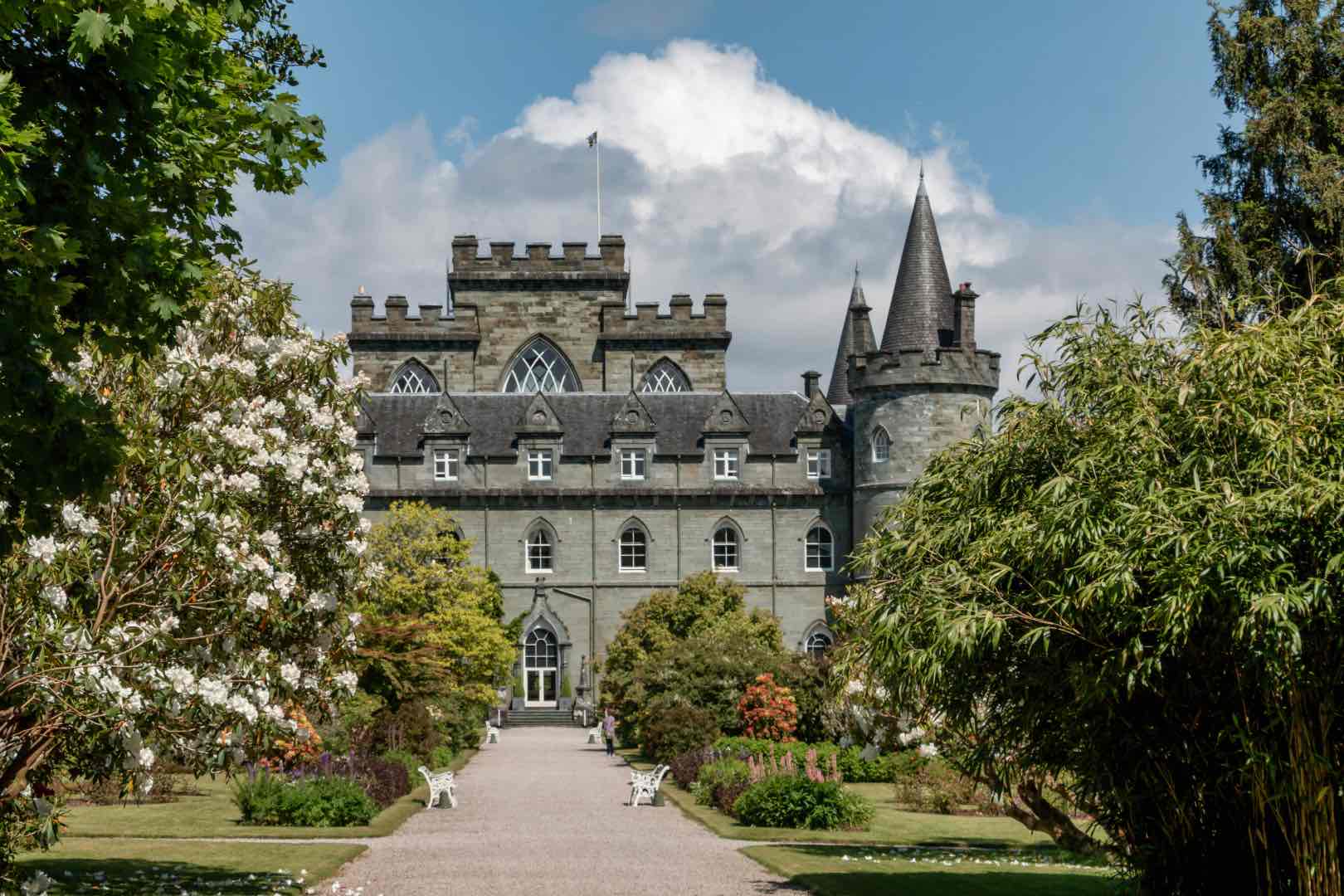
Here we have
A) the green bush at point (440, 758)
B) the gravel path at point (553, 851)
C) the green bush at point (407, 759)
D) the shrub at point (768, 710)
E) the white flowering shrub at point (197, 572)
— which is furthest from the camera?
the shrub at point (768, 710)

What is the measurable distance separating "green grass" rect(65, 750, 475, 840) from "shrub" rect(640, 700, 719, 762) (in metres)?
8.03

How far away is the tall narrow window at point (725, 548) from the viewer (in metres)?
58.3

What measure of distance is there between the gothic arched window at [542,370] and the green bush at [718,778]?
122 ft

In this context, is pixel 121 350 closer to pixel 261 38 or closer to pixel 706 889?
pixel 261 38

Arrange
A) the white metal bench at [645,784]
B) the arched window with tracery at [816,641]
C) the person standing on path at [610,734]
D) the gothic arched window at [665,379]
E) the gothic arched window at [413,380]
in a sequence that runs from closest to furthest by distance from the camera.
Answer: the white metal bench at [645,784] < the person standing on path at [610,734] < the arched window with tracery at [816,641] < the gothic arched window at [413,380] < the gothic arched window at [665,379]

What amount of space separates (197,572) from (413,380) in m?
50.1

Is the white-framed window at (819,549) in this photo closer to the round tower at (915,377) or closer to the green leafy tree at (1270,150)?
the round tower at (915,377)

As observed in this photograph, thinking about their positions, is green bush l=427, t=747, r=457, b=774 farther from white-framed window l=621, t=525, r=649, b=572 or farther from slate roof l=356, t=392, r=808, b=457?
slate roof l=356, t=392, r=808, b=457

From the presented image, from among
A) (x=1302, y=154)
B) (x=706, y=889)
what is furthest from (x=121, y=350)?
(x=1302, y=154)

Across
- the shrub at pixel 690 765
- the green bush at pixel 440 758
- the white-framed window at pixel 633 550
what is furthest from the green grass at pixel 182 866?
the white-framed window at pixel 633 550

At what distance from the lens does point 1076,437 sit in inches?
543

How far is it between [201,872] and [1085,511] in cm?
1093

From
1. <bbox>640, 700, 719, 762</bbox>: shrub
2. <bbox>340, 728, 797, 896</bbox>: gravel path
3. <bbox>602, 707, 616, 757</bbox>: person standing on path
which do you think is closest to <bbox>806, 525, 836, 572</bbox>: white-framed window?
<bbox>602, 707, 616, 757</bbox>: person standing on path

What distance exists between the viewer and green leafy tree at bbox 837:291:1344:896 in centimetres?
1134
